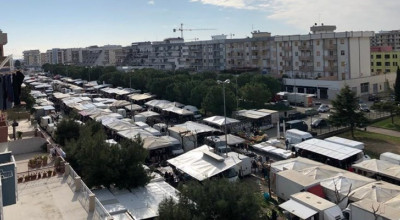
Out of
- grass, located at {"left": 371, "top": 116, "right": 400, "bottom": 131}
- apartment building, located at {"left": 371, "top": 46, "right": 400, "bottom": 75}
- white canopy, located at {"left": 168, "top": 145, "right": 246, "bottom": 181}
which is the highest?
apartment building, located at {"left": 371, "top": 46, "right": 400, "bottom": 75}

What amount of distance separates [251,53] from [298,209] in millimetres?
49674

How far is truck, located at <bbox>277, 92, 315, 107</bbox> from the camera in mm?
40781

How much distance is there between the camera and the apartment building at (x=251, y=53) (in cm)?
5891

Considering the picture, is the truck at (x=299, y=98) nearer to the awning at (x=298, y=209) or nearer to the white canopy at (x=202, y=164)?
the white canopy at (x=202, y=164)

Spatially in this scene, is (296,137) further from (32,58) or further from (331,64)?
(32,58)

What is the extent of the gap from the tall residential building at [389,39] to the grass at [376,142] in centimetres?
6209

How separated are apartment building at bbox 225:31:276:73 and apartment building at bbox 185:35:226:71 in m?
1.77

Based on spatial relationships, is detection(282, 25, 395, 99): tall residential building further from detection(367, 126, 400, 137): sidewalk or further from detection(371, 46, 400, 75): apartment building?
detection(367, 126, 400, 137): sidewalk

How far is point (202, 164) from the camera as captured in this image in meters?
18.9

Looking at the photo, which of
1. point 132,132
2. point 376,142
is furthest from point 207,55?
point 376,142

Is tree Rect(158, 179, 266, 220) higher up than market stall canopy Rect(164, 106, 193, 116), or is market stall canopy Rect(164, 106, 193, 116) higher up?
market stall canopy Rect(164, 106, 193, 116)

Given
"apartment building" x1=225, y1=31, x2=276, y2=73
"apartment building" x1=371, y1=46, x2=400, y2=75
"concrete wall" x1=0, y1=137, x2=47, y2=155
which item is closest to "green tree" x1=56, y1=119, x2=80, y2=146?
"concrete wall" x1=0, y1=137, x2=47, y2=155

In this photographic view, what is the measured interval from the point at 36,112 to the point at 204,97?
50.5 ft

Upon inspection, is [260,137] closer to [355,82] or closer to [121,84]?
[355,82]
